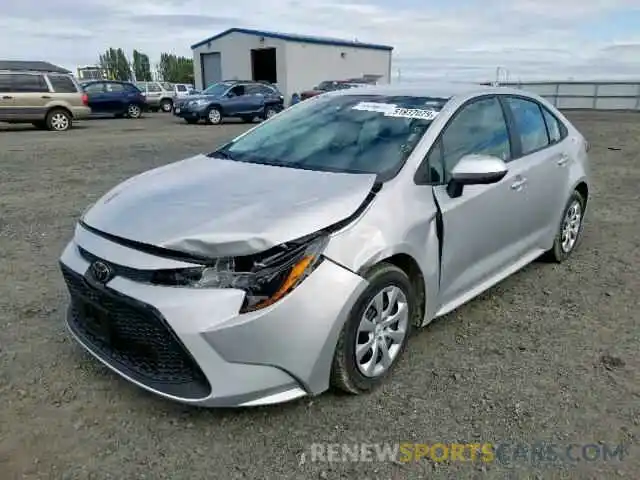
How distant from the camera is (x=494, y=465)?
233 cm

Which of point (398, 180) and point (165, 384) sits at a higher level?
point (398, 180)

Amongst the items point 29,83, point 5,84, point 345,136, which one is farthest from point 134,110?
point 345,136

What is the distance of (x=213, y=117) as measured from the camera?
20.4 metres

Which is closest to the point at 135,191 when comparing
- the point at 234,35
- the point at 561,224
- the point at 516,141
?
the point at 516,141

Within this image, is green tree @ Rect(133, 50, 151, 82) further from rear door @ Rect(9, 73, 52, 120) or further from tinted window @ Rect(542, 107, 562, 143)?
tinted window @ Rect(542, 107, 562, 143)

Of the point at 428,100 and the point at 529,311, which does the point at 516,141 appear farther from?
the point at 529,311

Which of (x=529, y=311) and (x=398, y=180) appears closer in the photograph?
(x=398, y=180)

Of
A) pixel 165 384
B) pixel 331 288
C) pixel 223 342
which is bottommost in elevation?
pixel 165 384

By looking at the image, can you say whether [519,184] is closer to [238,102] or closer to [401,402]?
[401,402]

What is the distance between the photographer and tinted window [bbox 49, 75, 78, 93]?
16.2 m

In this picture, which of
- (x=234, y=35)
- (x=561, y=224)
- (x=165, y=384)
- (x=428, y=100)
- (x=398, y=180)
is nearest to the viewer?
(x=165, y=384)

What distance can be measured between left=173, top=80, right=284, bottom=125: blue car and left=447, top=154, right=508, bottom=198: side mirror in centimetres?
1829

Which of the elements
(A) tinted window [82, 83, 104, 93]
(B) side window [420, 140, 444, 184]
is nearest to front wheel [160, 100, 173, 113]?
(A) tinted window [82, 83, 104, 93]

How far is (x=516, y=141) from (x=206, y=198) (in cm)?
231
